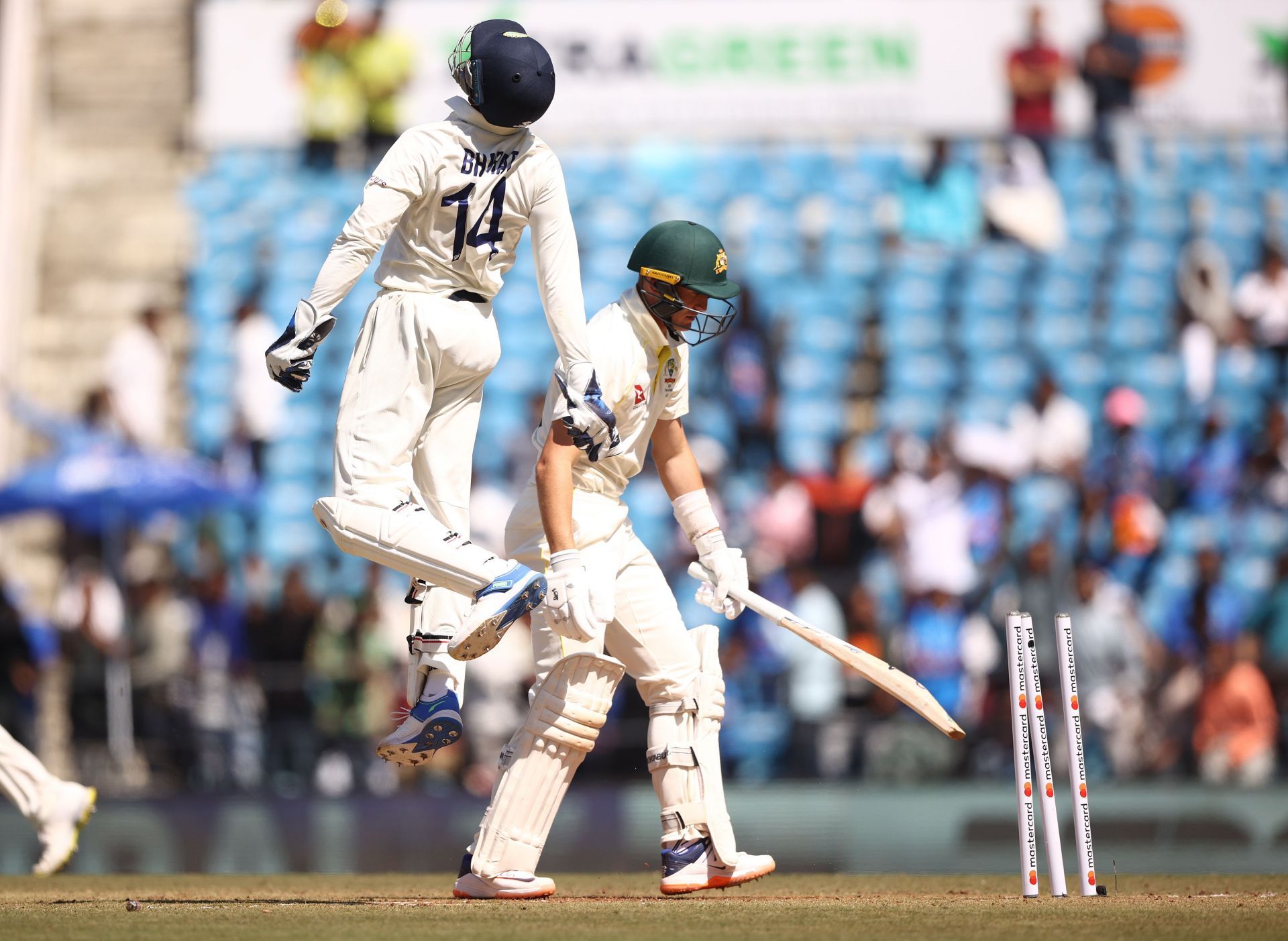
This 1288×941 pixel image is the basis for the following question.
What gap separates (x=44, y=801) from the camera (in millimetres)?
6504

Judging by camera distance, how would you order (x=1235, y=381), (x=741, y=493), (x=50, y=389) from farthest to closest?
(x=50, y=389)
(x=1235, y=381)
(x=741, y=493)

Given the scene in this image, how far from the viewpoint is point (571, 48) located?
49.0 feet

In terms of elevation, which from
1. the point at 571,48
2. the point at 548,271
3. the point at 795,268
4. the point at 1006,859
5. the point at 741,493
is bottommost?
the point at 1006,859

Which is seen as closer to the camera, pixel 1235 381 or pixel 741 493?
pixel 741 493

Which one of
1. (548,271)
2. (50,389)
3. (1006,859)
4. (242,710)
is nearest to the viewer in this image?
(548,271)

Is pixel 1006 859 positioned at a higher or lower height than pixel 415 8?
lower

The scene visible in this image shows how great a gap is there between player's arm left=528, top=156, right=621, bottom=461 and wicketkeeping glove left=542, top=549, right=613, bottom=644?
37 centimetres

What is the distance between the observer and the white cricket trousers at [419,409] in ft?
18.5

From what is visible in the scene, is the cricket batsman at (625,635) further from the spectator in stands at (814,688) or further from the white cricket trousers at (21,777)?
the spectator in stands at (814,688)

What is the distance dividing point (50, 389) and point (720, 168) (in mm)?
5802

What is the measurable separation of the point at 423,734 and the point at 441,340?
50.1 inches

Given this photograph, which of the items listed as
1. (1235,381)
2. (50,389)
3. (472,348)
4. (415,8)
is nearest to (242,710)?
(50,389)

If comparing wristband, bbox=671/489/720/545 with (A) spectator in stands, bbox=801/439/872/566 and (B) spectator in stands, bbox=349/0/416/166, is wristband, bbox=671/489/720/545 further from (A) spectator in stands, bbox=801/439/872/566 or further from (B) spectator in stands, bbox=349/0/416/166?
(B) spectator in stands, bbox=349/0/416/166

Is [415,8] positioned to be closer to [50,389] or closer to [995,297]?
[50,389]
